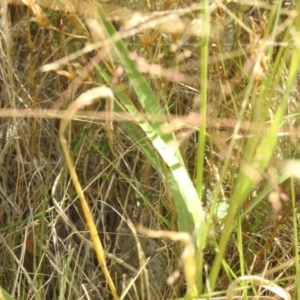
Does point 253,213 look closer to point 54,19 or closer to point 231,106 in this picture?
point 231,106

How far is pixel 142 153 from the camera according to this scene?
48.9 inches

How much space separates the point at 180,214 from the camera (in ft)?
2.87

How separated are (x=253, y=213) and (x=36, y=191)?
43 centimetres

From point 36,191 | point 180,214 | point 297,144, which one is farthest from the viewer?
point 36,191

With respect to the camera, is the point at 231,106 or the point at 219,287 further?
the point at 231,106

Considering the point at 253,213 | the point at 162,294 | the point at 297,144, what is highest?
the point at 297,144

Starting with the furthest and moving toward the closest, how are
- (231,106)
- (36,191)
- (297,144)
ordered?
(36,191), (231,106), (297,144)

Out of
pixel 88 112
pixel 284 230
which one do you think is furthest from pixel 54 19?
pixel 284 230

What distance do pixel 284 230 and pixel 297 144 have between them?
0.50ft

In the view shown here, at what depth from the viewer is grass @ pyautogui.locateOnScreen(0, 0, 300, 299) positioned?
2.92 ft

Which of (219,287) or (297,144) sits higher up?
(297,144)

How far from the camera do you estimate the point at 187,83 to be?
1.22m

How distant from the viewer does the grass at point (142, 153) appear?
89 centimetres

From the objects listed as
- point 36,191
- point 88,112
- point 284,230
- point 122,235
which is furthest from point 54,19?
point 284,230
